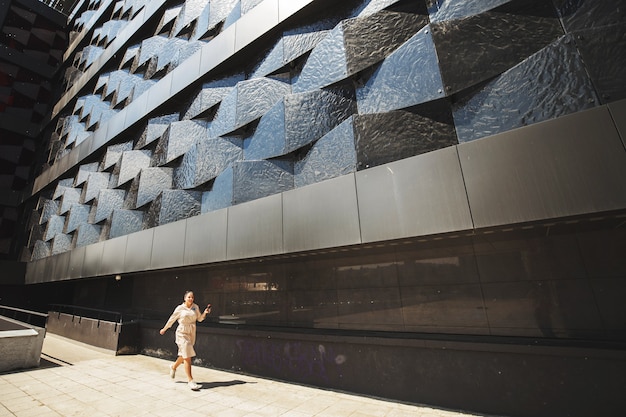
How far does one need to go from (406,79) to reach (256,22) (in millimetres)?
5928

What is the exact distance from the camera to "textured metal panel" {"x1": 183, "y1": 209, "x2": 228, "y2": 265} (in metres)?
6.96

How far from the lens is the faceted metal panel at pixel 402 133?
5.26 metres

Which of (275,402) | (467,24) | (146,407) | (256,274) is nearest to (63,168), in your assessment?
(256,274)

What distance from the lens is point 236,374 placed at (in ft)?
22.4

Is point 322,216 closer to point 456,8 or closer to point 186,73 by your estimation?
point 456,8

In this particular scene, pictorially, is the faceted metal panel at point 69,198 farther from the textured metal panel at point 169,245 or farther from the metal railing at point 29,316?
the textured metal panel at point 169,245

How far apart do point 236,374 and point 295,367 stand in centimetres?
185

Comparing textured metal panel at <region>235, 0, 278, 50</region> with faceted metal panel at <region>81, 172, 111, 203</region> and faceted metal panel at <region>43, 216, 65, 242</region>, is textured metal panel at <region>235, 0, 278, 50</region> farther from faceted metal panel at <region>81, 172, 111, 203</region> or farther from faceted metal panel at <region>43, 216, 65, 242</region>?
faceted metal panel at <region>43, 216, 65, 242</region>

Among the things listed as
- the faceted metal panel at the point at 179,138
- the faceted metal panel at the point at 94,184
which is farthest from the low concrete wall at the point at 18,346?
the faceted metal panel at the point at 94,184

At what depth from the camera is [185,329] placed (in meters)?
5.89

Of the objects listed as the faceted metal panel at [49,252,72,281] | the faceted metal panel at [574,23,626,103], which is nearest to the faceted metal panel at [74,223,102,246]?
the faceted metal panel at [49,252,72,281]

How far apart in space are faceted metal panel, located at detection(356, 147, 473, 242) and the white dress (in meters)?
4.17

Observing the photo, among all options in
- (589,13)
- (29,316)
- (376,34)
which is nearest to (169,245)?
(29,316)

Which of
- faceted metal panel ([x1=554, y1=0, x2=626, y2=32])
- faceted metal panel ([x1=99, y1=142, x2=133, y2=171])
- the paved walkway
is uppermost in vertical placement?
faceted metal panel ([x1=99, y1=142, x2=133, y2=171])
